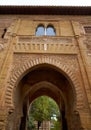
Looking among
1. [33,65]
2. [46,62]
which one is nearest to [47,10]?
[46,62]

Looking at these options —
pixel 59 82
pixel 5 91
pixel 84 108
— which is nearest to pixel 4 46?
pixel 5 91

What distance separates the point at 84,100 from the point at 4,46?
5247mm

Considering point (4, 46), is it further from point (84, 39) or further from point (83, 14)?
point (83, 14)

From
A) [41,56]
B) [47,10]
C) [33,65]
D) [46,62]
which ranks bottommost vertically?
[33,65]

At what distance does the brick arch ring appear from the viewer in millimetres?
8337

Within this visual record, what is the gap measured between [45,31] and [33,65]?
3.17 metres

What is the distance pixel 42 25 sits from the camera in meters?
12.0

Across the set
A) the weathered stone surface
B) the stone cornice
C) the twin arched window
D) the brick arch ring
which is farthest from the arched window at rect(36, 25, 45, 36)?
the brick arch ring

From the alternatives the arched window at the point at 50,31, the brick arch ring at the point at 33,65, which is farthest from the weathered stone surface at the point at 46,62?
the arched window at the point at 50,31

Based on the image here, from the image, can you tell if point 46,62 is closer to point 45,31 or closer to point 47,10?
point 45,31

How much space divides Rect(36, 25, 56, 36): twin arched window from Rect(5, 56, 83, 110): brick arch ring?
2.39 metres

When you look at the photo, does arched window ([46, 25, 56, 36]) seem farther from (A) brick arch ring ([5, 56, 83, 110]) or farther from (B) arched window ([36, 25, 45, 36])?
(A) brick arch ring ([5, 56, 83, 110])

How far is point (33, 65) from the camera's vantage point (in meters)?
9.35

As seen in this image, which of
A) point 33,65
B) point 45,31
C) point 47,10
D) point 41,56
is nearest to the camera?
point 33,65
